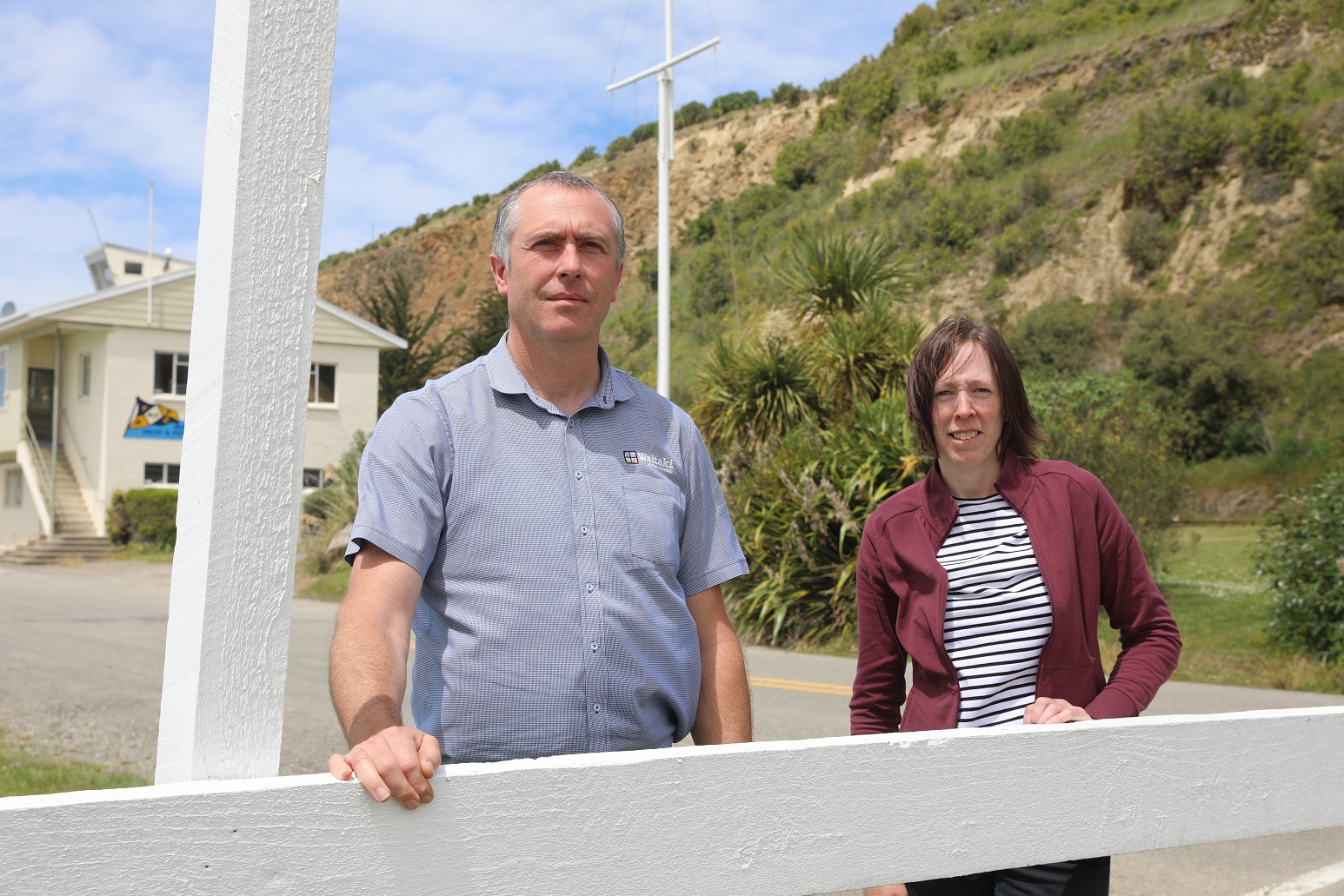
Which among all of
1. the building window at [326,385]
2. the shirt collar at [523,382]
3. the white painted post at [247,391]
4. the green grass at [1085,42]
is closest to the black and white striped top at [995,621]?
the shirt collar at [523,382]

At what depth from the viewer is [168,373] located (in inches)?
1271

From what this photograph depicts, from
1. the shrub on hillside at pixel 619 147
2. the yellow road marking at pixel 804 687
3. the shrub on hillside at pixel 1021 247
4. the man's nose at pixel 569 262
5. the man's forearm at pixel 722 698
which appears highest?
the shrub on hillside at pixel 619 147

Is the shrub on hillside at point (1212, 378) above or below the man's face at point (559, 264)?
above

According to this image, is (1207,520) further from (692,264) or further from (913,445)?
(692,264)

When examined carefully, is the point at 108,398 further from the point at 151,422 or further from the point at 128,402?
the point at 151,422

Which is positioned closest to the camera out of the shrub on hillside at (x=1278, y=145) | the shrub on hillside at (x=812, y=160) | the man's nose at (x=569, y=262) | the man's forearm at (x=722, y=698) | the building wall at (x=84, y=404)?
the man's nose at (x=569, y=262)

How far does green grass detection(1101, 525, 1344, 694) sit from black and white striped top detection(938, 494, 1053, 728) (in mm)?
8044

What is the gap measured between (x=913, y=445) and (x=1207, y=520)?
1771 centimetres

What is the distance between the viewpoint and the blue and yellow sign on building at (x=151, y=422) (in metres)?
31.2

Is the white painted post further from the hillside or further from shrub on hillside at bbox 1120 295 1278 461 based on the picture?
shrub on hillside at bbox 1120 295 1278 461

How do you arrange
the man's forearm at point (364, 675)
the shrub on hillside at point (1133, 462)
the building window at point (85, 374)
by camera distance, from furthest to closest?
the building window at point (85, 374) < the shrub on hillside at point (1133, 462) < the man's forearm at point (364, 675)

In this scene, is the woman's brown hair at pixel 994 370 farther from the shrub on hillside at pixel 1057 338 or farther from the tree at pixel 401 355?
the tree at pixel 401 355

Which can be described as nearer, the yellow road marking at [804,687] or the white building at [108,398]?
the yellow road marking at [804,687]

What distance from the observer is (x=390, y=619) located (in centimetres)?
188
